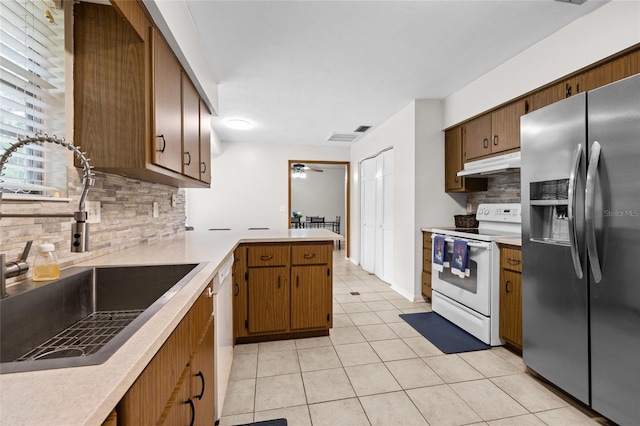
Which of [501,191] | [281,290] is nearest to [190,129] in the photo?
[281,290]

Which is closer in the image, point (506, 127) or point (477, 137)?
point (506, 127)

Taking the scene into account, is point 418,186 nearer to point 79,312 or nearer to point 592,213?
point 592,213

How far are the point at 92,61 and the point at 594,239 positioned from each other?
2610mm

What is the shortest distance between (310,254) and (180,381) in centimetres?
180

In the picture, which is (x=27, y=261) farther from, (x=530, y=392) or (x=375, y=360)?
(x=530, y=392)

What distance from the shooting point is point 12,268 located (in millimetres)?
958

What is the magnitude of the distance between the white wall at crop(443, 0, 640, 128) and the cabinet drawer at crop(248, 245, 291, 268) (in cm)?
246

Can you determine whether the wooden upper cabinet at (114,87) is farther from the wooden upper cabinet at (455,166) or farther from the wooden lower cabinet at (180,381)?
the wooden upper cabinet at (455,166)

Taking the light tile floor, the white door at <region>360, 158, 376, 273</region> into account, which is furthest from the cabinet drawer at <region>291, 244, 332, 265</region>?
the white door at <region>360, 158, 376, 273</region>

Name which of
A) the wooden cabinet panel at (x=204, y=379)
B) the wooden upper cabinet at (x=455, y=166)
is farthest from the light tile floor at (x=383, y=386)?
the wooden upper cabinet at (x=455, y=166)

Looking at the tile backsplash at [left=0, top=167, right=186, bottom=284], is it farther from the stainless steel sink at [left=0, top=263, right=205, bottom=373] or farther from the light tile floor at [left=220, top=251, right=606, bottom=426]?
the light tile floor at [left=220, top=251, right=606, bottom=426]

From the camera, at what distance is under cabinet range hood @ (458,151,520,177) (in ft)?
8.80

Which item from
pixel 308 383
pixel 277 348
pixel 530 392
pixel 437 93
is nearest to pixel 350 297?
pixel 277 348

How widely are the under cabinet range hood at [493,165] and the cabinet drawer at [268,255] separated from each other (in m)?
2.04
